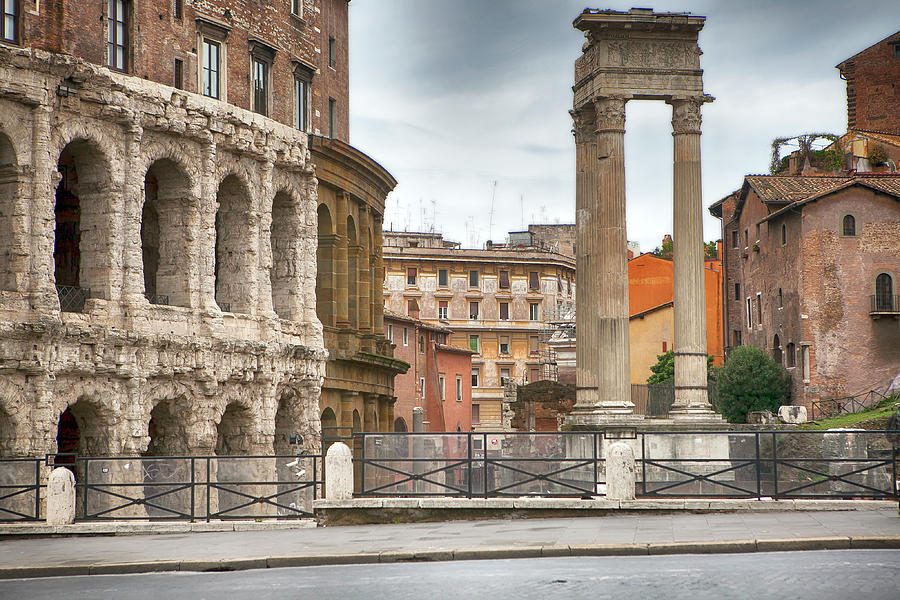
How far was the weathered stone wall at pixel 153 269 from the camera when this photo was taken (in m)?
30.7

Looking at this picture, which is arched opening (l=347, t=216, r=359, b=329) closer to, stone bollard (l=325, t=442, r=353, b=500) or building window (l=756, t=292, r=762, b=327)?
stone bollard (l=325, t=442, r=353, b=500)

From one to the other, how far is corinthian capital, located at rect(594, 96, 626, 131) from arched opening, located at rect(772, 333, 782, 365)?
3499 centimetres

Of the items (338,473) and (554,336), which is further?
(554,336)

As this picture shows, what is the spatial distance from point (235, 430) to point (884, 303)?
3429 cm

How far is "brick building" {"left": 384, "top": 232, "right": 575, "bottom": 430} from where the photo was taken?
99.5 m

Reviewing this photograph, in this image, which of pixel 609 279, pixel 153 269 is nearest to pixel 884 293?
pixel 609 279

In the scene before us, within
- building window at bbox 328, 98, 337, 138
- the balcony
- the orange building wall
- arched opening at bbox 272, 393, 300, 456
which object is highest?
building window at bbox 328, 98, 337, 138

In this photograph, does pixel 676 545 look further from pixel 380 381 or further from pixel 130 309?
pixel 380 381

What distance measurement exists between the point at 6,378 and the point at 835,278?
4114cm

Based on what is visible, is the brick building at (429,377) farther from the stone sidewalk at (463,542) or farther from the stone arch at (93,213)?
the stone sidewalk at (463,542)

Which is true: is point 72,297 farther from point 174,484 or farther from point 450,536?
point 450,536

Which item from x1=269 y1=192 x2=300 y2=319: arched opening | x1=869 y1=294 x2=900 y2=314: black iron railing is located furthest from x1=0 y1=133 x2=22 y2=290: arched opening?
x1=869 y1=294 x2=900 y2=314: black iron railing

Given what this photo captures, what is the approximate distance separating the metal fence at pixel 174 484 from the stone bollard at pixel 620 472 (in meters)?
5.45

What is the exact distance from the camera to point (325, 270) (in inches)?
1781
